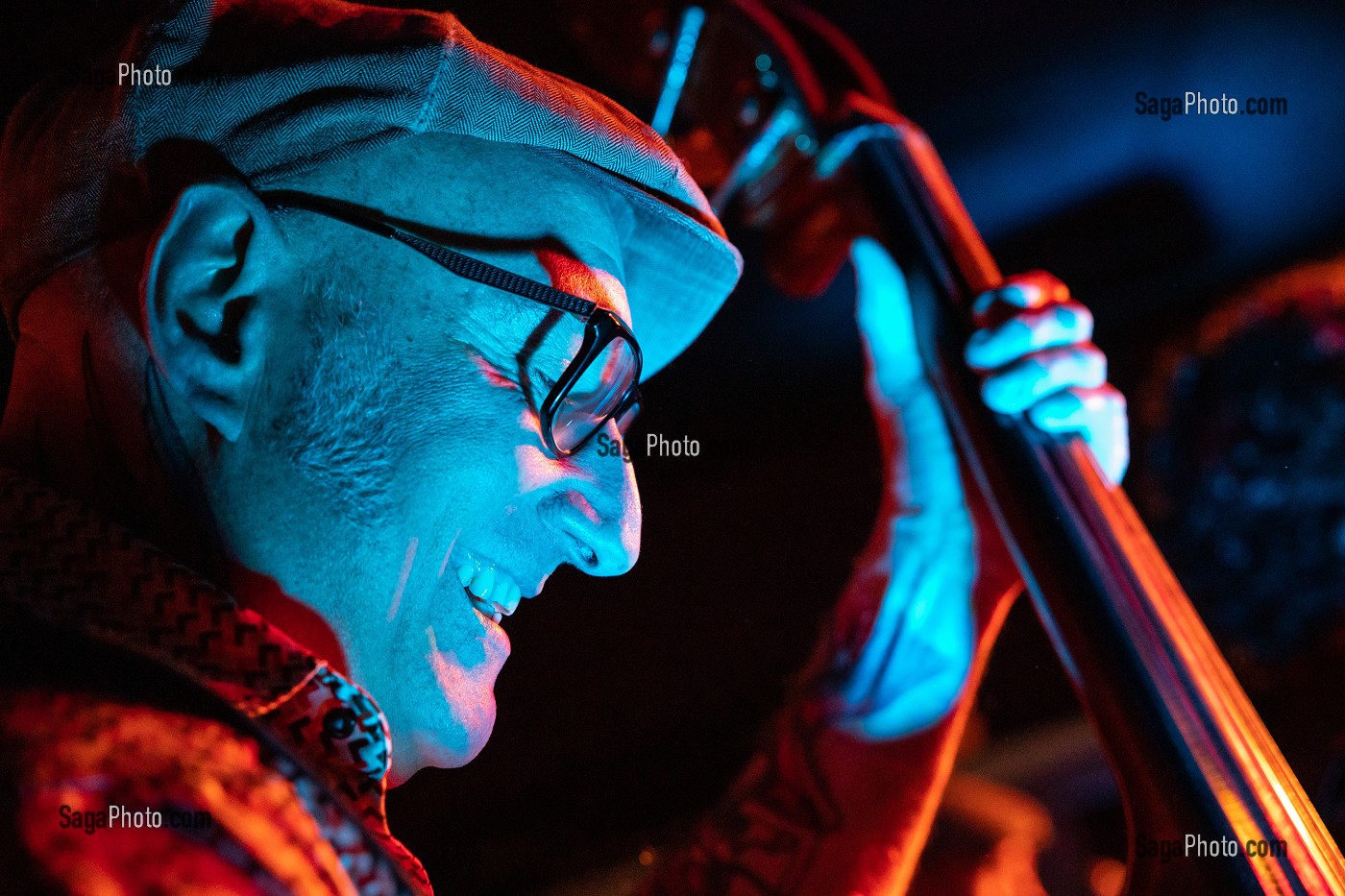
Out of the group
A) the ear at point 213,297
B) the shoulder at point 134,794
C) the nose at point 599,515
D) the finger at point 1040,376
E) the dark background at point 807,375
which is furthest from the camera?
the dark background at point 807,375

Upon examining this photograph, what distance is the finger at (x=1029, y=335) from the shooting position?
1.02 m

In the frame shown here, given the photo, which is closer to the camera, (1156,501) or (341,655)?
(341,655)

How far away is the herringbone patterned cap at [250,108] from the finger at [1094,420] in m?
0.54

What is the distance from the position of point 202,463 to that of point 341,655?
0.19m

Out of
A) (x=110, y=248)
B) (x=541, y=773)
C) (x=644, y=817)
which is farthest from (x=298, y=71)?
(x=644, y=817)

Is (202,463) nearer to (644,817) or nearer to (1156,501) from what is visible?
(644,817)

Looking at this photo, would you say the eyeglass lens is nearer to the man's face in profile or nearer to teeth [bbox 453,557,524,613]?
the man's face in profile

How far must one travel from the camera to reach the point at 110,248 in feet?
2.55

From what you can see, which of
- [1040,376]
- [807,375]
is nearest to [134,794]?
[1040,376]

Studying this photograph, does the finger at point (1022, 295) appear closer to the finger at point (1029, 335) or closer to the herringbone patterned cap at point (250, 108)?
the finger at point (1029, 335)

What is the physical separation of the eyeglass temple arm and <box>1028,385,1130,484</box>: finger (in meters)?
0.50

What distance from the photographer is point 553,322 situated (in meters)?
0.86

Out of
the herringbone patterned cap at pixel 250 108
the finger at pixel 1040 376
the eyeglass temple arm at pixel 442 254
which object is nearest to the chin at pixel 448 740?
the eyeglass temple arm at pixel 442 254

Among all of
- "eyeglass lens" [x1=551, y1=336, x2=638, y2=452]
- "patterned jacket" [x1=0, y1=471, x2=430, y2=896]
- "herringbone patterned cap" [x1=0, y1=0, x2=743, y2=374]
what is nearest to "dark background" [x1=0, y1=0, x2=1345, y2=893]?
"eyeglass lens" [x1=551, y1=336, x2=638, y2=452]
